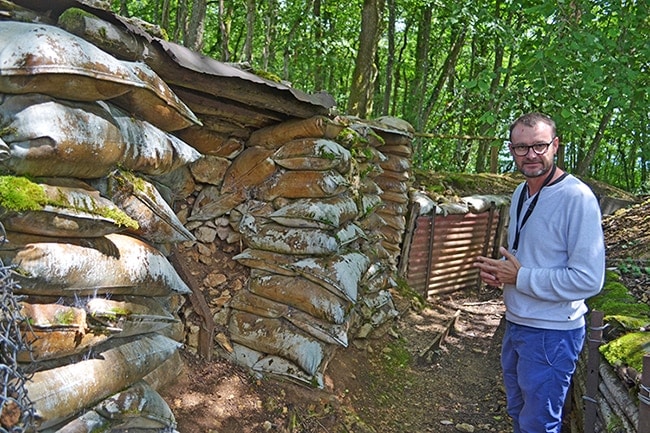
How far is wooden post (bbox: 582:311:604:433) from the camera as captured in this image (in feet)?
8.76

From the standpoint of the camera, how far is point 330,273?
365 centimetres

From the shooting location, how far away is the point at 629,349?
2.48 metres

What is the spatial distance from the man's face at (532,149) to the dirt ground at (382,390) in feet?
6.94

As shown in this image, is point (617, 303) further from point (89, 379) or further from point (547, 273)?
point (89, 379)

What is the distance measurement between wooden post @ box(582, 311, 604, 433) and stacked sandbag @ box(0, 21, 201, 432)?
2195 mm

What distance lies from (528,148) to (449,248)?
17.6ft

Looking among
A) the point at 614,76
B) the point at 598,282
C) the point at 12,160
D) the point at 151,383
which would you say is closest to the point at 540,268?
the point at 598,282

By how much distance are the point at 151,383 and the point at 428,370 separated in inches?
126

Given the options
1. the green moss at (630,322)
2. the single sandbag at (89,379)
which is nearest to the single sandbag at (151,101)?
the single sandbag at (89,379)

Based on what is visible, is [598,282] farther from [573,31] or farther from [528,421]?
→ [573,31]

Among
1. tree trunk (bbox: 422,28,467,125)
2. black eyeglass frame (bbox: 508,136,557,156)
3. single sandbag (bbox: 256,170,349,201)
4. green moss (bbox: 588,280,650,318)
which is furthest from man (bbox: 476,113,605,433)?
tree trunk (bbox: 422,28,467,125)

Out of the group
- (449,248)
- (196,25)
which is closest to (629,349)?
(196,25)

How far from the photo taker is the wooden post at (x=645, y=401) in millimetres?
1948

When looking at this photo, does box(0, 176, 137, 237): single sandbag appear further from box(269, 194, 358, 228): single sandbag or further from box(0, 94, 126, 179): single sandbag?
box(269, 194, 358, 228): single sandbag
